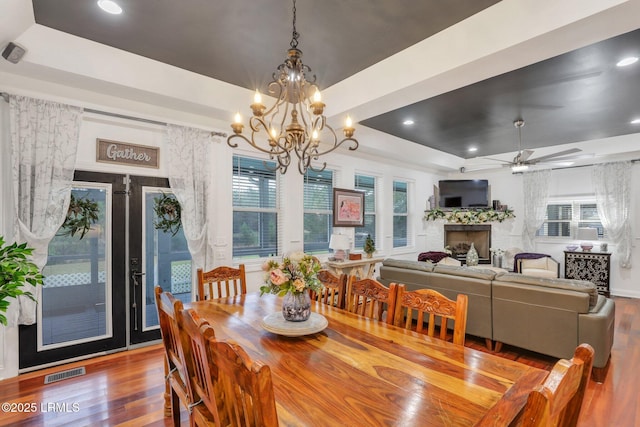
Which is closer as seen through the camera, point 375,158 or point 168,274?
point 168,274

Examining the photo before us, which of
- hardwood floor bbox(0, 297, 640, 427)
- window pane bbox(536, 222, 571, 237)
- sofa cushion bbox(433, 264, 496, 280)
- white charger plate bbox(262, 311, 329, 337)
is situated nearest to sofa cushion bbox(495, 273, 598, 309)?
sofa cushion bbox(433, 264, 496, 280)

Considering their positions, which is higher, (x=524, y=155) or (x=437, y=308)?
(x=524, y=155)

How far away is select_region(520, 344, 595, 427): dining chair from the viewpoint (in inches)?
25.1

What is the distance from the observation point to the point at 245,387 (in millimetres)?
891

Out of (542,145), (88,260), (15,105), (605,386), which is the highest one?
(542,145)

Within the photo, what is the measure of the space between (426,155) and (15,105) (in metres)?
6.21

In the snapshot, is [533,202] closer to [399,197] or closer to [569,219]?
[569,219]

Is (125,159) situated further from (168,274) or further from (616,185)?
(616,185)

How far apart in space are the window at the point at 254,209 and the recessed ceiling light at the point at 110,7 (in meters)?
2.10

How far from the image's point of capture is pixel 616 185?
612 cm

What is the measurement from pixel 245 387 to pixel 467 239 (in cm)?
774

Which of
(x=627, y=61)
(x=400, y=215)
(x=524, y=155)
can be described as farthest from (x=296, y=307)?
(x=400, y=215)

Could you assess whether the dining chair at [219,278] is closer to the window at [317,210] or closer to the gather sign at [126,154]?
the gather sign at [126,154]

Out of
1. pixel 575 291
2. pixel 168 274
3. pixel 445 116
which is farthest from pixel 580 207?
pixel 168 274
